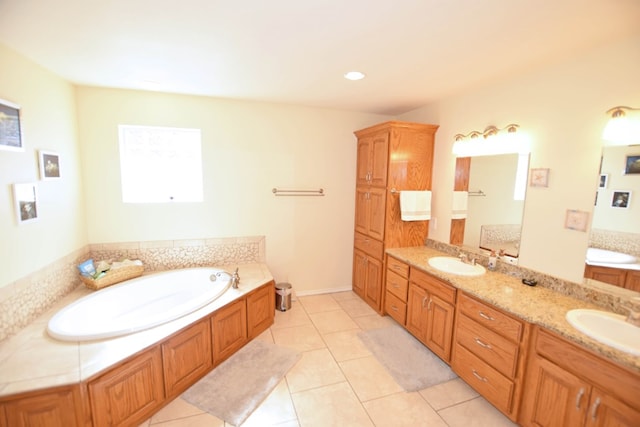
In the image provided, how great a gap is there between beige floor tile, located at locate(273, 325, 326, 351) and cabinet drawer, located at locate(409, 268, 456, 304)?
1113mm

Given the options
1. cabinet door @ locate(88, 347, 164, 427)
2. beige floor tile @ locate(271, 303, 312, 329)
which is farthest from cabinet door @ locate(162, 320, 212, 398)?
beige floor tile @ locate(271, 303, 312, 329)

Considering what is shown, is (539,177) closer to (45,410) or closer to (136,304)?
(45,410)

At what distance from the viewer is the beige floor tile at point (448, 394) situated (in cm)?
206

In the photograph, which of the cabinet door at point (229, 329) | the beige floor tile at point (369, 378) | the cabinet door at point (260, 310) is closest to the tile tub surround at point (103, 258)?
the cabinet door at point (260, 310)

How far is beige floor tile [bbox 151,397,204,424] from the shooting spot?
189 cm

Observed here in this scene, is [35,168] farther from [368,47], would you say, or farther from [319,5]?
[368,47]

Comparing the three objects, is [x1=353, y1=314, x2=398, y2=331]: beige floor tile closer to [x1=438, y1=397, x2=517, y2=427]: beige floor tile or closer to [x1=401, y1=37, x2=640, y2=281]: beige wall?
[x1=438, y1=397, x2=517, y2=427]: beige floor tile

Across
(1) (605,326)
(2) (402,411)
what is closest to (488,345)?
(1) (605,326)

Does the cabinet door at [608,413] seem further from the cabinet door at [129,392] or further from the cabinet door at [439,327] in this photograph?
the cabinet door at [129,392]

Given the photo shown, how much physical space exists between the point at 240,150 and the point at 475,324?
2910mm

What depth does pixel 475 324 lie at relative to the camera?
2.10 m

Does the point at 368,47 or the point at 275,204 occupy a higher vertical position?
the point at 368,47

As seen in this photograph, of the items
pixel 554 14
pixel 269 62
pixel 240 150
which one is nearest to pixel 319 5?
pixel 269 62

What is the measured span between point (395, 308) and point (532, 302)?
4.66 ft
